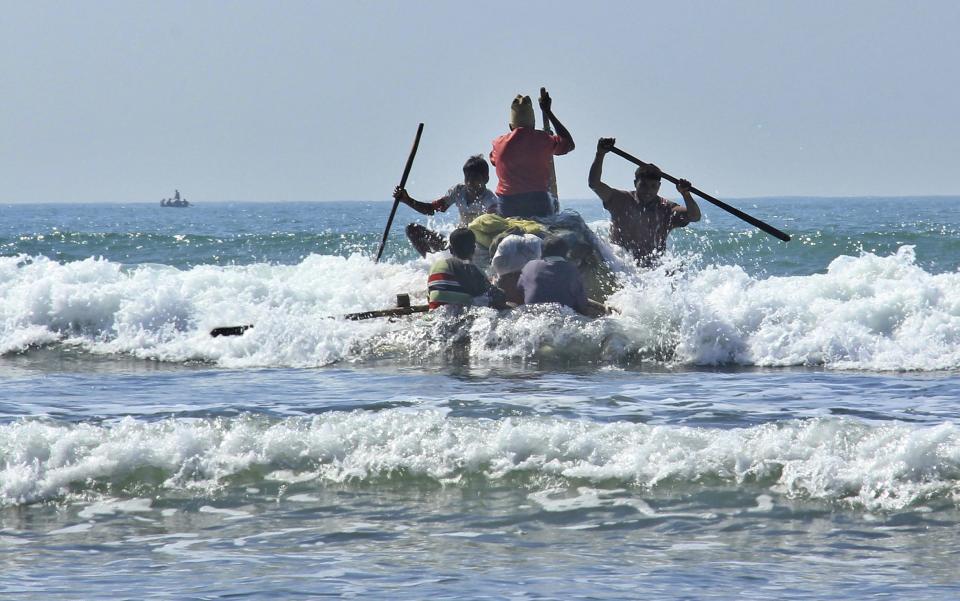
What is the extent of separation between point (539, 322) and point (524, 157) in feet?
5.90

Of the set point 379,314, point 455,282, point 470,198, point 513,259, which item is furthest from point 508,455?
point 470,198

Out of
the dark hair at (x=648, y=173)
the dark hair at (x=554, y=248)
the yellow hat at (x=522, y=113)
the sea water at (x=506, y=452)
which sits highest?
the yellow hat at (x=522, y=113)

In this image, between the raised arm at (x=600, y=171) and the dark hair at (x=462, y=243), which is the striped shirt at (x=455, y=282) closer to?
the dark hair at (x=462, y=243)

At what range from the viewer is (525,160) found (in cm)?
1282

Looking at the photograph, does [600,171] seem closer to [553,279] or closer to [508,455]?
[553,279]

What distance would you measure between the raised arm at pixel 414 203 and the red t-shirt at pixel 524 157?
0.72m

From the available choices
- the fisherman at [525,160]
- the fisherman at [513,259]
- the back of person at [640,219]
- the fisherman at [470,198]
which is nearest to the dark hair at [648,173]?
the back of person at [640,219]

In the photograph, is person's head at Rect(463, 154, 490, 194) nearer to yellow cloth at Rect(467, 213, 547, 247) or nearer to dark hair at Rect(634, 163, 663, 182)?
yellow cloth at Rect(467, 213, 547, 247)

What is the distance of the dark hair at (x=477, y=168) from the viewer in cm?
1280

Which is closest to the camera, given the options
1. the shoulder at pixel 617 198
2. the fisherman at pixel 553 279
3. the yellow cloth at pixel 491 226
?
the fisherman at pixel 553 279

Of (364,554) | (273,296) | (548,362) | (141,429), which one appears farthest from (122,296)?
(364,554)

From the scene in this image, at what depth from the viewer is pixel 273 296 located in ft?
48.0

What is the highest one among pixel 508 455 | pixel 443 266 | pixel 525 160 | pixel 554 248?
pixel 525 160

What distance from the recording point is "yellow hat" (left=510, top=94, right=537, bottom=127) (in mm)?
12812
